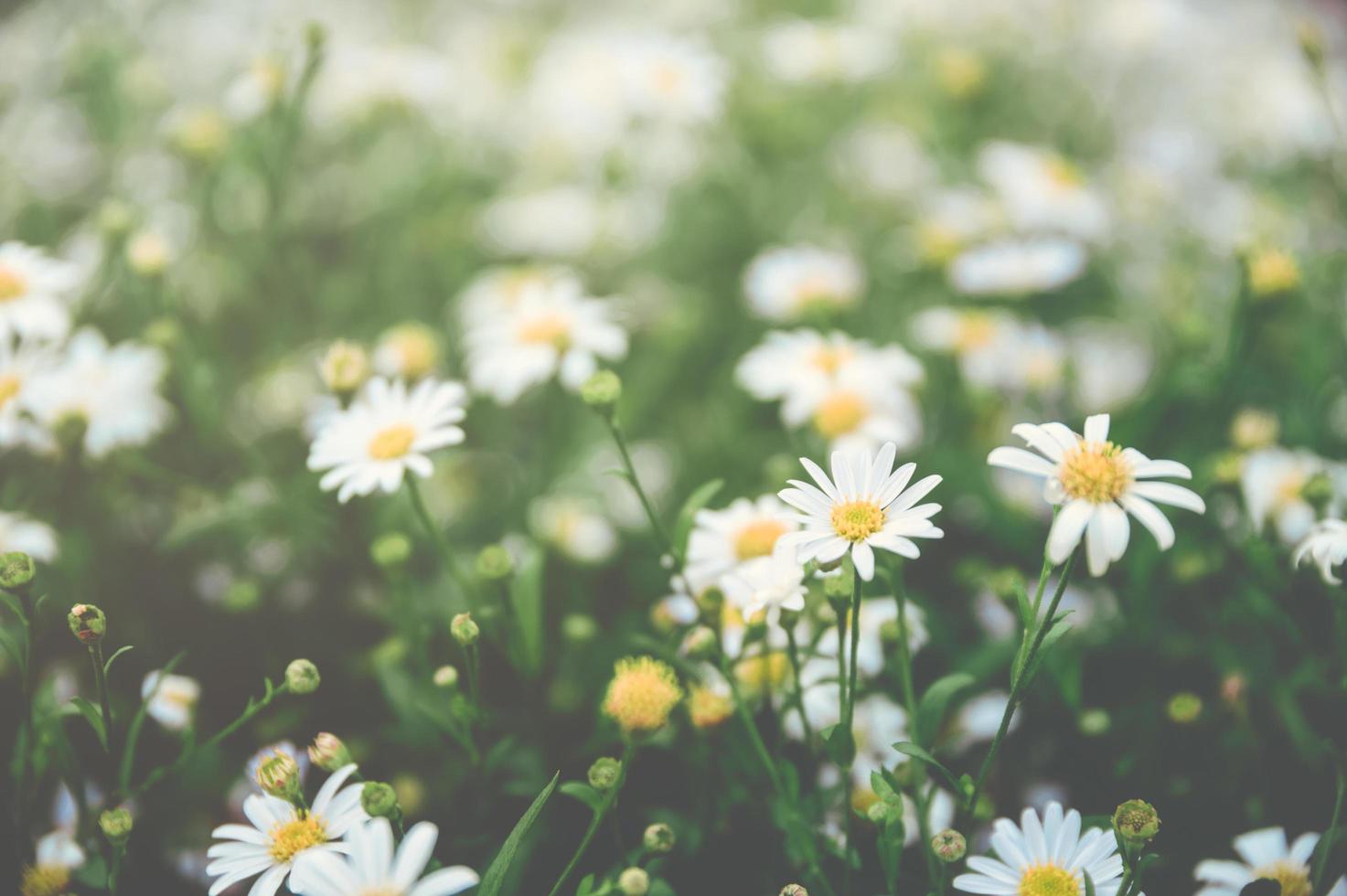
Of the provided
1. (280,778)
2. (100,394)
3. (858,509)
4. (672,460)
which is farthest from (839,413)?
(100,394)

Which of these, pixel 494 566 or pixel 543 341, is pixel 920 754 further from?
pixel 543 341

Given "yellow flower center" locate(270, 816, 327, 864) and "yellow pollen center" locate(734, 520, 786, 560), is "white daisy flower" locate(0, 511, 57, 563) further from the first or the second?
"yellow pollen center" locate(734, 520, 786, 560)

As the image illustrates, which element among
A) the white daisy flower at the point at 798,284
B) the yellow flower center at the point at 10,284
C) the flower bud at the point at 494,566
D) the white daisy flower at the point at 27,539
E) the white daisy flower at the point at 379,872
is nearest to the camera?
the white daisy flower at the point at 379,872

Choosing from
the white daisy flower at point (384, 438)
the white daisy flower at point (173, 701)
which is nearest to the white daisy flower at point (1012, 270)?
the white daisy flower at point (384, 438)

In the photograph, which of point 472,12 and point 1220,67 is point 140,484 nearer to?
point 472,12

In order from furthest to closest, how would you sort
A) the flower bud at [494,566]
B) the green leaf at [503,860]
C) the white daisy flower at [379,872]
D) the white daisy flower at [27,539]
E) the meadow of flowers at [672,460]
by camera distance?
the white daisy flower at [27,539], the flower bud at [494,566], the meadow of flowers at [672,460], the green leaf at [503,860], the white daisy flower at [379,872]

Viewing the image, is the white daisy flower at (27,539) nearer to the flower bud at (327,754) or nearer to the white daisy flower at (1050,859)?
the flower bud at (327,754)

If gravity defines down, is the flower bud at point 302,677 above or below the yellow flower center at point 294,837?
above
